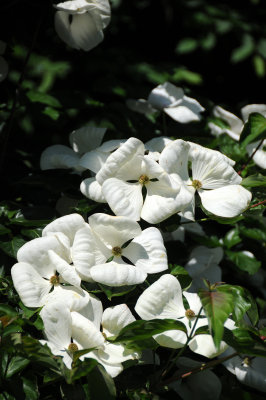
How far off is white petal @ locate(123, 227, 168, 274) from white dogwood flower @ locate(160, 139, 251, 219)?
8 centimetres

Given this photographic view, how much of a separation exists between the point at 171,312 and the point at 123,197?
0.21 m

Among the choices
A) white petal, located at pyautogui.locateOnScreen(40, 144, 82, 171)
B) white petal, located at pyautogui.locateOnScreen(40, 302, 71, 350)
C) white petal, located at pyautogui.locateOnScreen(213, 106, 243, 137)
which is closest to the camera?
white petal, located at pyautogui.locateOnScreen(40, 302, 71, 350)

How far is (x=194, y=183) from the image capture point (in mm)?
875

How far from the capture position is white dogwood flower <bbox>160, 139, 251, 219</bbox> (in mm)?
823

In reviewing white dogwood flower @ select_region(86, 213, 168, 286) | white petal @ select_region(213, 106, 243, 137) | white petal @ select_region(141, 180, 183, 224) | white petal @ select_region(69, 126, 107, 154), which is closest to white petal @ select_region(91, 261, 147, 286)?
white dogwood flower @ select_region(86, 213, 168, 286)

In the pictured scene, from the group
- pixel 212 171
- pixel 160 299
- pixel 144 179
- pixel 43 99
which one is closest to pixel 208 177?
pixel 212 171

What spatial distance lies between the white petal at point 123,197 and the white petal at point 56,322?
0.61ft

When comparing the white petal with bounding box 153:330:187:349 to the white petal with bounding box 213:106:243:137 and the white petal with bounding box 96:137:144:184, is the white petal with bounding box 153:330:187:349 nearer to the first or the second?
the white petal with bounding box 96:137:144:184

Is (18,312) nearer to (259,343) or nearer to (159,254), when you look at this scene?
(159,254)

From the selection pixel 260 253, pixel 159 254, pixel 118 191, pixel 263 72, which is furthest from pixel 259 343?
pixel 263 72

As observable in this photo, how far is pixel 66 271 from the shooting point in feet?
2.47

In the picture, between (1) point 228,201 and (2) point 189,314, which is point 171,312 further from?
(1) point 228,201

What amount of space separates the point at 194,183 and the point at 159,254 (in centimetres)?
16

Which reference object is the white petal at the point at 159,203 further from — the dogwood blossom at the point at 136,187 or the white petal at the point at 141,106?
the white petal at the point at 141,106
